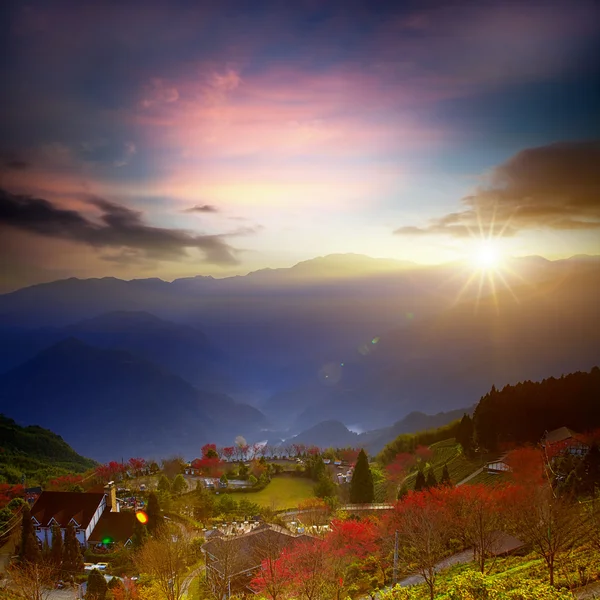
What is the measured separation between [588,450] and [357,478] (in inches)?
625

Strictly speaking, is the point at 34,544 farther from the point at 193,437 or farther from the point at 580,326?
the point at 580,326

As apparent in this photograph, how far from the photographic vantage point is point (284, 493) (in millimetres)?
47031

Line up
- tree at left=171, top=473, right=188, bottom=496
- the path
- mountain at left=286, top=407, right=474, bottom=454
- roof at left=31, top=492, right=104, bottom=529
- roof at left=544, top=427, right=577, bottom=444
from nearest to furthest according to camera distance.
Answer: roof at left=31, top=492, right=104, bottom=529 < roof at left=544, top=427, right=577, bottom=444 < the path < tree at left=171, top=473, right=188, bottom=496 < mountain at left=286, top=407, right=474, bottom=454

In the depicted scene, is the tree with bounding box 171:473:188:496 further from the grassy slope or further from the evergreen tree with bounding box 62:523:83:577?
the grassy slope

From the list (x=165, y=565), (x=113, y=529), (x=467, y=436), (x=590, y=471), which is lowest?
(x=113, y=529)

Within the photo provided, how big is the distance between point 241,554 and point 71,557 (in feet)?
40.9

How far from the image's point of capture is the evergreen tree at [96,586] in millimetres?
24156

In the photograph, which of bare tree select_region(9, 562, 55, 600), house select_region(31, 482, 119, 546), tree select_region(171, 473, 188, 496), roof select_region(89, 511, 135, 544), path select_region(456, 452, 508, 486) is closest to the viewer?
bare tree select_region(9, 562, 55, 600)

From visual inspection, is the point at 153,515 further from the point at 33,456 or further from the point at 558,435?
the point at 33,456

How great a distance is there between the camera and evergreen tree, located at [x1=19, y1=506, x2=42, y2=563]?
29.0 m

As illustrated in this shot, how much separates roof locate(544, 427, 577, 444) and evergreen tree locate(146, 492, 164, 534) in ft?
90.1

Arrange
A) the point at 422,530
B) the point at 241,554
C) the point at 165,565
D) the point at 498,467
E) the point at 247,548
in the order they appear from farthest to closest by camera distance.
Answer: the point at 498,467, the point at 247,548, the point at 241,554, the point at 165,565, the point at 422,530

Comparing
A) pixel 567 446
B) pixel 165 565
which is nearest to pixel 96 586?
pixel 165 565

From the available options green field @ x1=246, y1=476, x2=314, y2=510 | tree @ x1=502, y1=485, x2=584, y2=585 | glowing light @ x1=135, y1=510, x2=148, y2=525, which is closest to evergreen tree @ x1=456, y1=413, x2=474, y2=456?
green field @ x1=246, y1=476, x2=314, y2=510
